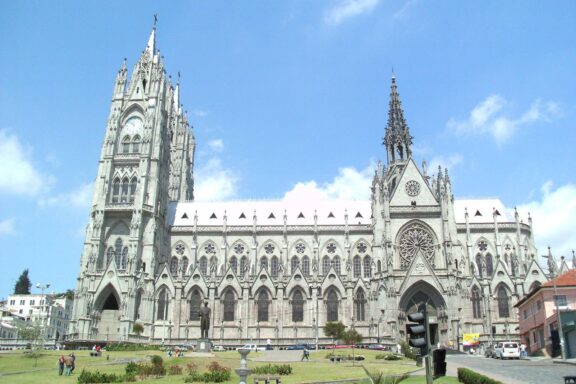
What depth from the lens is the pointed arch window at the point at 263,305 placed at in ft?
219

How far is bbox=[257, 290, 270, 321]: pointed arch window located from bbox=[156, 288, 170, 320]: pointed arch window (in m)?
11.2

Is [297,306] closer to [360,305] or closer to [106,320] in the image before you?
[360,305]

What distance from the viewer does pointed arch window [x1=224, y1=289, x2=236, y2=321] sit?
67062 mm

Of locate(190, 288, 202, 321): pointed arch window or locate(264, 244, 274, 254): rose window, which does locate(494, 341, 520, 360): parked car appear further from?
locate(190, 288, 202, 321): pointed arch window

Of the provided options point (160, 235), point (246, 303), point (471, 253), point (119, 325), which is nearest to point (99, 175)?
point (160, 235)

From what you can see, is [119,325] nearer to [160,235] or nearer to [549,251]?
[160,235]

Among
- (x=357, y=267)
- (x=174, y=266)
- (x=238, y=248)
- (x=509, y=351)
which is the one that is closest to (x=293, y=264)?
(x=238, y=248)

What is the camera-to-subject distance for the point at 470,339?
58594 millimetres

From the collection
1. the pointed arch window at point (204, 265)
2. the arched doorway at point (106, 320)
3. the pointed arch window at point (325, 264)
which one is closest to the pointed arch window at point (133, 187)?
the arched doorway at point (106, 320)

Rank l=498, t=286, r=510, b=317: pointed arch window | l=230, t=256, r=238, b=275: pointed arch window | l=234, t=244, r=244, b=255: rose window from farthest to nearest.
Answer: l=234, t=244, r=244, b=255: rose window, l=230, t=256, r=238, b=275: pointed arch window, l=498, t=286, r=510, b=317: pointed arch window

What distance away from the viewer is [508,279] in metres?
65.0

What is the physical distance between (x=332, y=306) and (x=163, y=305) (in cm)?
2056

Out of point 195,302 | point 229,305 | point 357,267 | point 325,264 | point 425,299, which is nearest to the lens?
point 425,299

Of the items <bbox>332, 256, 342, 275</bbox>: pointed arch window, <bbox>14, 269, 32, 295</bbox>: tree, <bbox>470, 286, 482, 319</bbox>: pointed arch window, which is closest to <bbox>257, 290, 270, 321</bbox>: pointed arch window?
<bbox>332, 256, 342, 275</bbox>: pointed arch window
